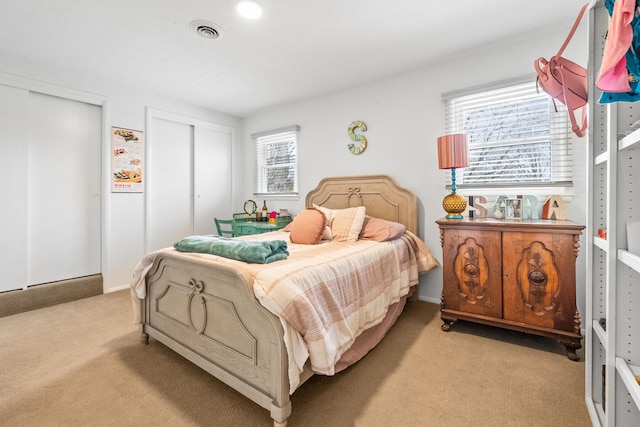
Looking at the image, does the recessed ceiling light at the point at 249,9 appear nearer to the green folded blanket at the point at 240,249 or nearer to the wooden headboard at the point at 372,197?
the green folded blanket at the point at 240,249

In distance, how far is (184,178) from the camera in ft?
14.2

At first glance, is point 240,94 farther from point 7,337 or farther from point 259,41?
point 7,337

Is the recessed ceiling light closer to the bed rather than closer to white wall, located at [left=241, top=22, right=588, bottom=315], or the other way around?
white wall, located at [left=241, top=22, right=588, bottom=315]

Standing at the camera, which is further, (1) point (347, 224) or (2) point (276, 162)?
(2) point (276, 162)

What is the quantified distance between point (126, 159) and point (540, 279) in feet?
Answer: 14.5

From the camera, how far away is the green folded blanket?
5.68ft

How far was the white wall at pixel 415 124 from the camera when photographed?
2.50 meters

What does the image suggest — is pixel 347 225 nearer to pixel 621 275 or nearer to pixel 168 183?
pixel 621 275

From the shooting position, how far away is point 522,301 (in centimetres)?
215

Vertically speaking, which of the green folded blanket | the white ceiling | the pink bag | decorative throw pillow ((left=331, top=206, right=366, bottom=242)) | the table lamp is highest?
the white ceiling

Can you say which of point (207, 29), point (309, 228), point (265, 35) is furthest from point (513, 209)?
point (207, 29)

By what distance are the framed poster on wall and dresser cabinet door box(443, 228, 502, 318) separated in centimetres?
371

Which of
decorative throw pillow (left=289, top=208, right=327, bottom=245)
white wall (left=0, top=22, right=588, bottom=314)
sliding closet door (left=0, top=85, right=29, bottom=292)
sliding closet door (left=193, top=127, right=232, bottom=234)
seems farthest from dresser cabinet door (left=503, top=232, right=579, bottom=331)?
sliding closet door (left=0, top=85, right=29, bottom=292)

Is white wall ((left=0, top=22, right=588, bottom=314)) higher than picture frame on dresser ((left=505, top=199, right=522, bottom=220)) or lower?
higher
